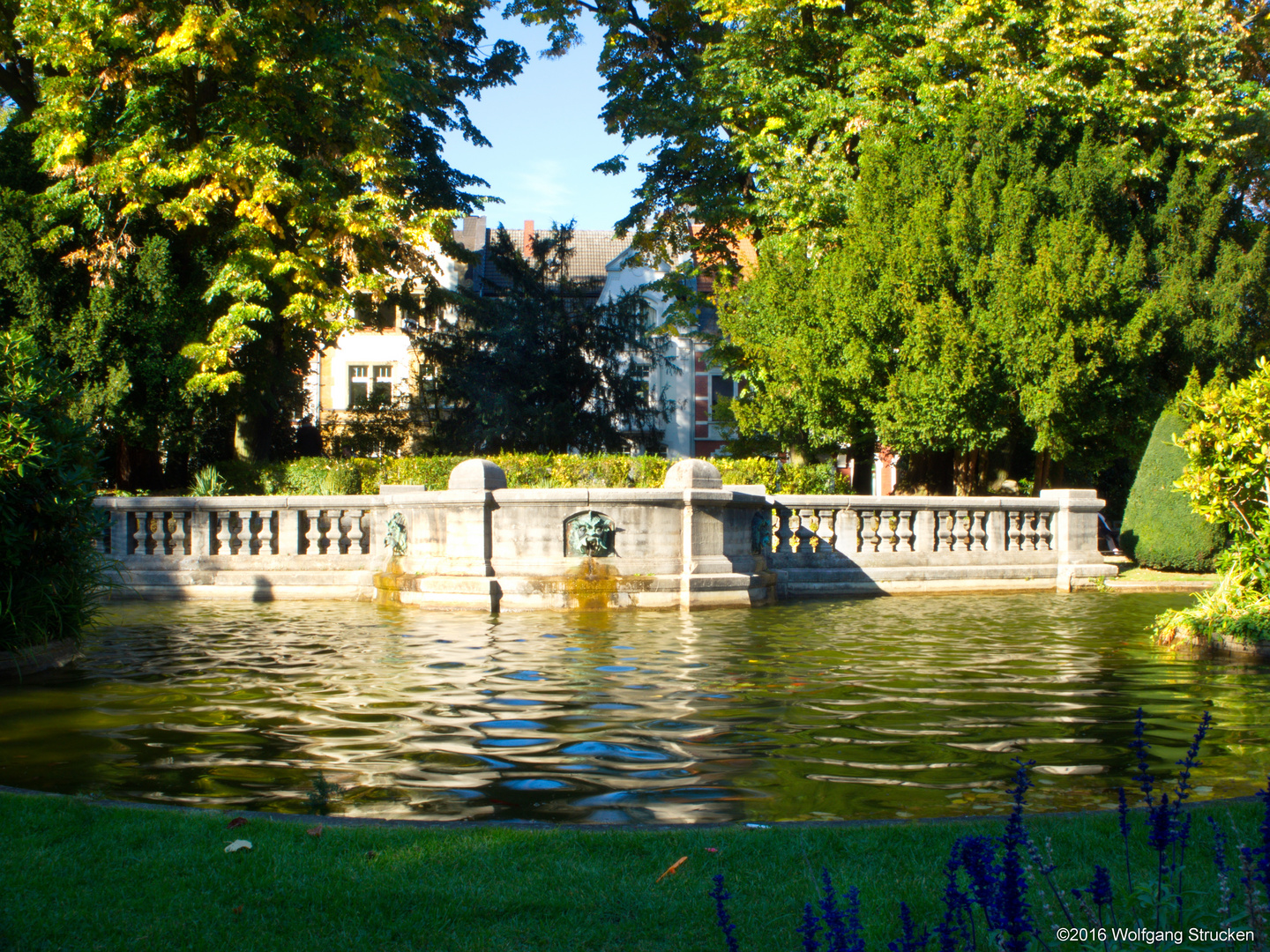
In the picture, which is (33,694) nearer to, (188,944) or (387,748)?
(387,748)

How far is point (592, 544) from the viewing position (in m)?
13.0

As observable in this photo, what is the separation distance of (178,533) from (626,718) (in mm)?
10695

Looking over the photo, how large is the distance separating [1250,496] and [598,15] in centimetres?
2152

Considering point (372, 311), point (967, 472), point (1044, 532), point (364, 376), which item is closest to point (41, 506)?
point (1044, 532)

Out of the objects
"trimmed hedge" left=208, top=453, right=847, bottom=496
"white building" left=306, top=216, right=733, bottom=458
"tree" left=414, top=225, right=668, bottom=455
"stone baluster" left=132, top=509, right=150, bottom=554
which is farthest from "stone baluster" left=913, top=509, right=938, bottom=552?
"white building" left=306, top=216, right=733, bottom=458

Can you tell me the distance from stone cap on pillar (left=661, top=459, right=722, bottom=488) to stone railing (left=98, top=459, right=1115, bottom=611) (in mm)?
23

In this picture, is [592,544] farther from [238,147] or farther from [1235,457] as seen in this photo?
[238,147]

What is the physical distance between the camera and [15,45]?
21.5 m

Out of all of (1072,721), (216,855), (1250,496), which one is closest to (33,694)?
(216,855)

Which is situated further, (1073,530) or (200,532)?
(1073,530)

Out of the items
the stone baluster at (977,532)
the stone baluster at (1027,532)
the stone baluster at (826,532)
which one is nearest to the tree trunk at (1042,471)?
the stone baluster at (1027,532)

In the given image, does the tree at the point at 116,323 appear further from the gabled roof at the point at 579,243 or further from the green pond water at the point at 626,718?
the gabled roof at the point at 579,243

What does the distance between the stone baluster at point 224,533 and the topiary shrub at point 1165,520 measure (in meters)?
14.9

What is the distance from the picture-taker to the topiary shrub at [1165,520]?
17.7m
